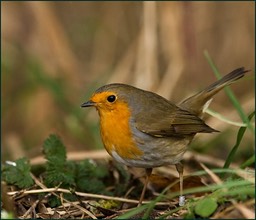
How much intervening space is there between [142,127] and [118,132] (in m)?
0.17

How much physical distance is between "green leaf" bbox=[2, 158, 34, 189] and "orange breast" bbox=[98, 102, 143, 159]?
1.57 feet

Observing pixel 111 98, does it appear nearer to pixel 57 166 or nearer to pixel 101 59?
pixel 57 166

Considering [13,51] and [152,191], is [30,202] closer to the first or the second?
[152,191]

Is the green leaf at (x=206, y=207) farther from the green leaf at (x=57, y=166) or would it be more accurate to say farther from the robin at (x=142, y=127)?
the green leaf at (x=57, y=166)

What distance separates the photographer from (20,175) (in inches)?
159

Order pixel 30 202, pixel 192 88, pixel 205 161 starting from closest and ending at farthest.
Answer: pixel 30 202 → pixel 205 161 → pixel 192 88

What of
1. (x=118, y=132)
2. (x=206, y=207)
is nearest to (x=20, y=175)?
(x=118, y=132)

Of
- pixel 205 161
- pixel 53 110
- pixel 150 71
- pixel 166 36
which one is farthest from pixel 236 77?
pixel 53 110

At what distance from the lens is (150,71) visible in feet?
20.8

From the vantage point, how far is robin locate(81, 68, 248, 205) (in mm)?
3924

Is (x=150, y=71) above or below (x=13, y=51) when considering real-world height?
below

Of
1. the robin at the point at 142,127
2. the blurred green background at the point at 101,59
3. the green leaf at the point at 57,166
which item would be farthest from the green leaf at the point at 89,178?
the blurred green background at the point at 101,59

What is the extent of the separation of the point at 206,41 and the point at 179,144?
3957mm

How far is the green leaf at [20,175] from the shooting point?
3.98m
